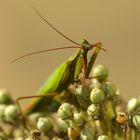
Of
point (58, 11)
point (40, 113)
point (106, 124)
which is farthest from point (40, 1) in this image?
point (106, 124)

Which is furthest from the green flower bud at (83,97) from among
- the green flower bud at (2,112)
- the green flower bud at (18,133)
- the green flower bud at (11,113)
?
the green flower bud at (2,112)

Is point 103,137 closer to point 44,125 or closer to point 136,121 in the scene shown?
point 136,121

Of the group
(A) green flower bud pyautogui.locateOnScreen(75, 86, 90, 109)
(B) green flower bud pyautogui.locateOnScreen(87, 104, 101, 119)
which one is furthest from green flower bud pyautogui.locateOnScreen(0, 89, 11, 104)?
(B) green flower bud pyautogui.locateOnScreen(87, 104, 101, 119)

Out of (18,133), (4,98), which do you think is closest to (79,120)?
(18,133)

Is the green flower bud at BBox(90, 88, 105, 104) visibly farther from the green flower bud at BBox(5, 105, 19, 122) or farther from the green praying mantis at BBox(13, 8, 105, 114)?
the green flower bud at BBox(5, 105, 19, 122)

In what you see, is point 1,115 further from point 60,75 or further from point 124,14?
point 124,14

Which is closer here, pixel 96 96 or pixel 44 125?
pixel 96 96
